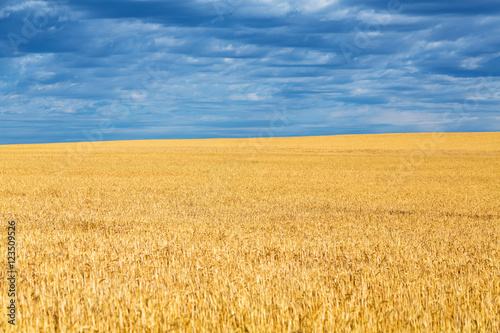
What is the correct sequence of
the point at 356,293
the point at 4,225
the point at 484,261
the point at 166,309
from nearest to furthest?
the point at 166,309 → the point at 356,293 → the point at 484,261 → the point at 4,225

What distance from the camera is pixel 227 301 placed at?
229 inches

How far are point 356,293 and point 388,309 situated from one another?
744mm

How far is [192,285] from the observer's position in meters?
6.47

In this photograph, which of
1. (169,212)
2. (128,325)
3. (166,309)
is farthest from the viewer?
(169,212)

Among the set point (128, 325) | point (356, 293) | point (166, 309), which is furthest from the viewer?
point (356, 293)

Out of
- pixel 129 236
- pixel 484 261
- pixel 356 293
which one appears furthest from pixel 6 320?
pixel 484 261

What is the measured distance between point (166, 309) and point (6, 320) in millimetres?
1730

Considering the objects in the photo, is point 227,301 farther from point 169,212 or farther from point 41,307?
point 169,212

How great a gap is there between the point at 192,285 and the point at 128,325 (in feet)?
4.42

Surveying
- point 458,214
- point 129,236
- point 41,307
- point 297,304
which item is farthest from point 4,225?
point 458,214

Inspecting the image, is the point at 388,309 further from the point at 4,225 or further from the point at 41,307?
the point at 4,225

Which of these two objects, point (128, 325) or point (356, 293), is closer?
point (128, 325)

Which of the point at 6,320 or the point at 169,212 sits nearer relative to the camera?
the point at 6,320

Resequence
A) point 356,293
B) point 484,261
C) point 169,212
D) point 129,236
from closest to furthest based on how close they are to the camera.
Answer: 1. point 356,293
2. point 484,261
3. point 129,236
4. point 169,212
